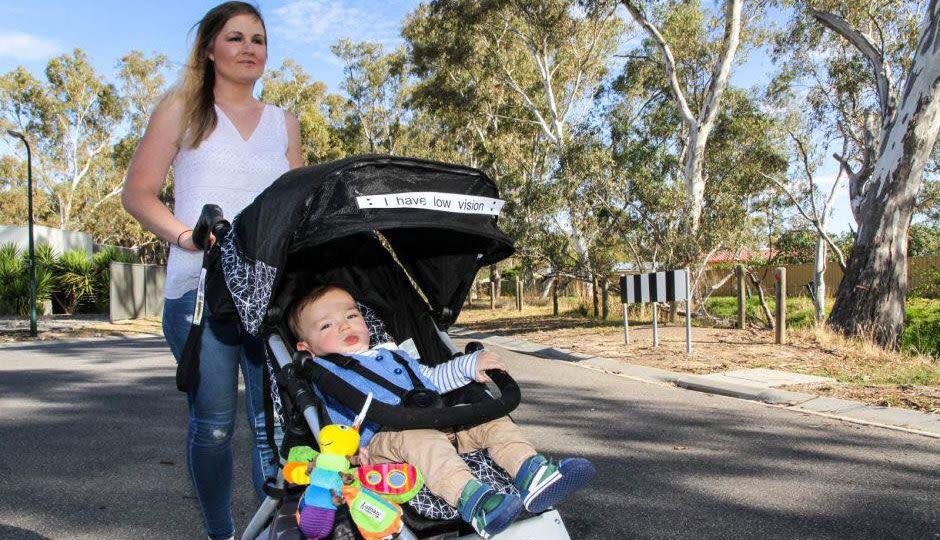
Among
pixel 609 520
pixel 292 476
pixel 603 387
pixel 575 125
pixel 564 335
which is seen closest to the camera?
pixel 292 476

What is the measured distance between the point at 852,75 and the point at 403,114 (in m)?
23.7

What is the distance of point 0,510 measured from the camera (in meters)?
3.78

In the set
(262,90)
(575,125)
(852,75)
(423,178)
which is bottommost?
(423,178)

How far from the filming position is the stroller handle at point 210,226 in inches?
92.4

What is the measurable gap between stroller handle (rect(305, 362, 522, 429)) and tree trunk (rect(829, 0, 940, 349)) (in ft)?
32.8

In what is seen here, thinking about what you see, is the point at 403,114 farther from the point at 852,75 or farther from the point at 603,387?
the point at 603,387

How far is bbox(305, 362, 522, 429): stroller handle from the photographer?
2.12 meters

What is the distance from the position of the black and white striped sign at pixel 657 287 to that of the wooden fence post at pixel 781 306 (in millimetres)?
1425

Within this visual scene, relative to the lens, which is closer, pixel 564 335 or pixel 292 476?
pixel 292 476

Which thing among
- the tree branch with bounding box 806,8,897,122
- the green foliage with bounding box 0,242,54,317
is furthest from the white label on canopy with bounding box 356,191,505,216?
the green foliage with bounding box 0,242,54,317

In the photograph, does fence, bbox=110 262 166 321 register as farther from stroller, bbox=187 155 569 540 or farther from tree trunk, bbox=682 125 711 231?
stroller, bbox=187 155 569 540

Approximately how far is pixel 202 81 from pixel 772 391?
614 centimetres

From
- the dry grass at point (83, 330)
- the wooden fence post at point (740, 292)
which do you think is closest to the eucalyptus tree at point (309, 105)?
the dry grass at point (83, 330)

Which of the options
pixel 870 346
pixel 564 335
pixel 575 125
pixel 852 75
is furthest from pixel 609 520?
pixel 852 75
